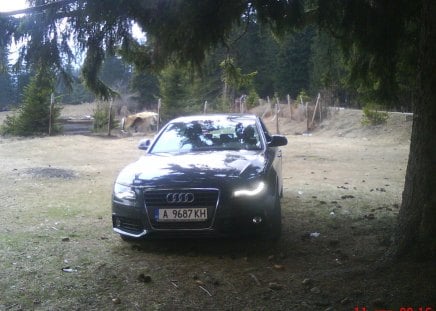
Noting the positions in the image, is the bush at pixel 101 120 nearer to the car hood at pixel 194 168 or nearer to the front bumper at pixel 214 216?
the car hood at pixel 194 168

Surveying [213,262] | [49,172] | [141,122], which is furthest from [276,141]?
[141,122]

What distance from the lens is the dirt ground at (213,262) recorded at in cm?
353

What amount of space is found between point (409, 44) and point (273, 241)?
287 centimetres

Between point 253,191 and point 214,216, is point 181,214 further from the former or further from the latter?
point 253,191

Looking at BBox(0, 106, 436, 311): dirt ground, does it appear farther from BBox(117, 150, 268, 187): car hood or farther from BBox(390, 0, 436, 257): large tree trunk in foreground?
BBox(117, 150, 268, 187): car hood

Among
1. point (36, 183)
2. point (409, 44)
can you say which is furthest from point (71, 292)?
point (36, 183)

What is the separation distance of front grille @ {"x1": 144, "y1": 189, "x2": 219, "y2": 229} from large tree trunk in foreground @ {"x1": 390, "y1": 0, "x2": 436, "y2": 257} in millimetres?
1765

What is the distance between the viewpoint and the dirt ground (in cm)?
353

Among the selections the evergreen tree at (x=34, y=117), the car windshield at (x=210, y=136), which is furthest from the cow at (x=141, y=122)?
the car windshield at (x=210, y=136)

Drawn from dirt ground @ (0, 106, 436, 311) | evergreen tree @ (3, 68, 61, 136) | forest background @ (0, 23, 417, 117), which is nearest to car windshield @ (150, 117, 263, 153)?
forest background @ (0, 23, 417, 117)

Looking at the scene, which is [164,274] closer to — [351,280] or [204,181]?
[204,181]

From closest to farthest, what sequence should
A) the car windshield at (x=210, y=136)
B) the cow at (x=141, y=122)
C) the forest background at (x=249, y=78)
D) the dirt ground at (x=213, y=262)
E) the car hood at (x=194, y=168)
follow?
1. the dirt ground at (x=213, y=262)
2. the car hood at (x=194, y=168)
3. the car windshield at (x=210, y=136)
4. the forest background at (x=249, y=78)
5. the cow at (x=141, y=122)

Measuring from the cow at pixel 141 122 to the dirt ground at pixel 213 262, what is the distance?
17.1 metres

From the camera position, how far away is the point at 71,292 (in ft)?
12.5
